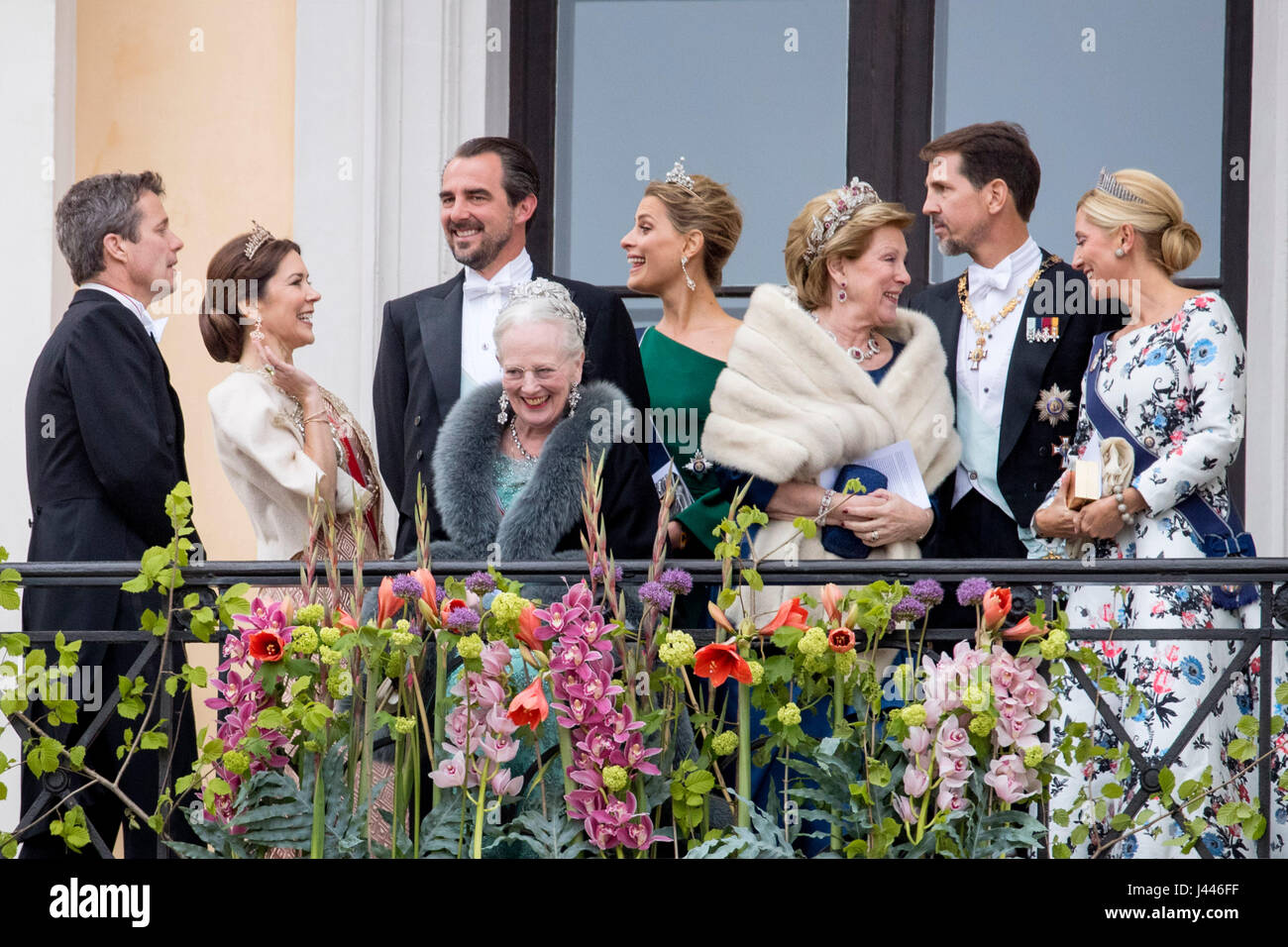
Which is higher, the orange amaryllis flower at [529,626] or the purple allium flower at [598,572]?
the purple allium flower at [598,572]

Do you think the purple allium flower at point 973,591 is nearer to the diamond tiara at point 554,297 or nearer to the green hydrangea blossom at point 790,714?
the green hydrangea blossom at point 790,714

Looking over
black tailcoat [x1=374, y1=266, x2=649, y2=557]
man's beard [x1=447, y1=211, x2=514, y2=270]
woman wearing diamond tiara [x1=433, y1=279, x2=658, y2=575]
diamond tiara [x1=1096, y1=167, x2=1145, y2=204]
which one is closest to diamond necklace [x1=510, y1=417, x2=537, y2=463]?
woman wearing diamond tiara [x1=433, y1=279, x2=658, y2=575]

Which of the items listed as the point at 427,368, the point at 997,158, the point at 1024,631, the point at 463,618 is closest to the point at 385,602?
the point at 463,618

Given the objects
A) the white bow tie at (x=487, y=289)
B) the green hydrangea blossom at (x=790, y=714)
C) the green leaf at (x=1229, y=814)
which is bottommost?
the green leaf at (x=1229, y=814)

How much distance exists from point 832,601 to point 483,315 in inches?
70.4

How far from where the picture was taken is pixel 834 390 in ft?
15.3

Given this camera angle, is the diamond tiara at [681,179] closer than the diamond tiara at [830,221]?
No

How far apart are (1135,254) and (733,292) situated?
176cm

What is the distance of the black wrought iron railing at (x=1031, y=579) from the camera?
3746mm

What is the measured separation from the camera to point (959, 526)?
485cm

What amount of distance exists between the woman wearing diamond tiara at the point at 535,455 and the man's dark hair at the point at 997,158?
129cm

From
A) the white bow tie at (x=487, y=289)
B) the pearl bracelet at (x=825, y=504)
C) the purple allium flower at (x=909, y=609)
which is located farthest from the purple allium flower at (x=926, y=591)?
the white bow tie at (x=487, y=289)

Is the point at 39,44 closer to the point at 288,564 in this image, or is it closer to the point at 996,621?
the point at 288,564

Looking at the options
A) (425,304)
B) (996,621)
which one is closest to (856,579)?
(996,621)
